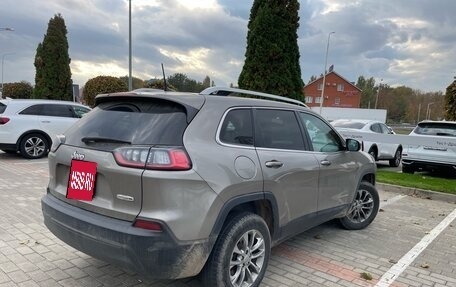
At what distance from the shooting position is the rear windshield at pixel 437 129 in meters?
10.1

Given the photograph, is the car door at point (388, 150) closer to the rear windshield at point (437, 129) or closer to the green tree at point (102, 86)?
the rear windshield at point (437, 129)

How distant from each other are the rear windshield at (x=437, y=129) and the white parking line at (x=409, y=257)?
15.2ft

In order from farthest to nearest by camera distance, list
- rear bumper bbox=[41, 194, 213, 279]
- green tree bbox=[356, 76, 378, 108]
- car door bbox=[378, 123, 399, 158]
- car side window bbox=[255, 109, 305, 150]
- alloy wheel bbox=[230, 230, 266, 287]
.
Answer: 1. green tree bbox=[356, 76, 378, 108]
2. car door bbox=[378, 123, 399, 158]
3. car side window bbox=[255, 109, 305, 150]
4. alloy wheel bbox=[230, 230, 266, 287]
5. rear bumper bbox=[41, 194, 213, 279]

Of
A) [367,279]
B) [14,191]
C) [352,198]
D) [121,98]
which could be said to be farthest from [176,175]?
[14,191]

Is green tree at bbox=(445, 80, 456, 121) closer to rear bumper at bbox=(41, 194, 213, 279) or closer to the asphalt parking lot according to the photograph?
the asphalt parking lot

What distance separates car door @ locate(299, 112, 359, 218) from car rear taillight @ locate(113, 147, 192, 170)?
1.86 meters

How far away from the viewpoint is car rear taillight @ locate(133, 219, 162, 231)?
8.68ft

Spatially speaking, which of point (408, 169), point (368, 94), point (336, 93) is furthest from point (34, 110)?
point (368, 94)

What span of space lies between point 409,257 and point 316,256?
1132 mm

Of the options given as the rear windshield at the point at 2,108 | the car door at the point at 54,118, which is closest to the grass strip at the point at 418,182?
the car door at the point at 54,118

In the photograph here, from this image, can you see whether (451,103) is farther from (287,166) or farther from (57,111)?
(287,166)

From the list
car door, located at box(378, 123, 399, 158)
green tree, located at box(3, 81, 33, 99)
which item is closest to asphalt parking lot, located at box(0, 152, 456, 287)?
car door, located at box(378, 123, 399, 158)

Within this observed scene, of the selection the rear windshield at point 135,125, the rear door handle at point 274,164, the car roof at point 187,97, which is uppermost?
the car roof at point 187,97

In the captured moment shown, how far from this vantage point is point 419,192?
806cm
